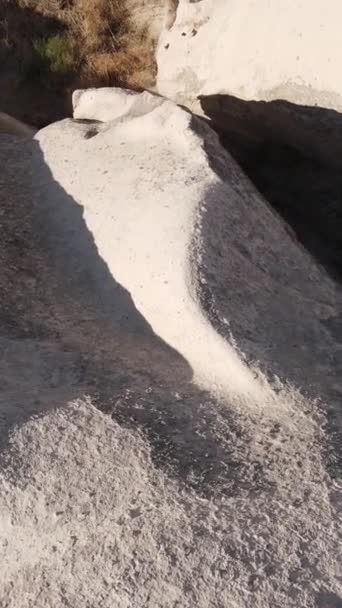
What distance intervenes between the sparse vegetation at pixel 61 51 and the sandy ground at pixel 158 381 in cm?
145

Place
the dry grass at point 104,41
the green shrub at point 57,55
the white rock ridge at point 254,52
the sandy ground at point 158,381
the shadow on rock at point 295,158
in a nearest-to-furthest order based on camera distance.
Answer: the sandy ground at point 158,381 → the white rock ridge at point 254,52 → the shadow on rock at point 295,158 → the dry grass at point 104,41 → the green shrub at point 57,55

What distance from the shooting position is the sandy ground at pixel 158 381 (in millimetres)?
1412

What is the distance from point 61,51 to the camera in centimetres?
424

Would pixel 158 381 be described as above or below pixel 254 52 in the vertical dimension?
below

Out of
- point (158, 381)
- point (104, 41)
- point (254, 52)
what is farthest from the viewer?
point (104, 41)

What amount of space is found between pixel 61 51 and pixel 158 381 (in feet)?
9.30

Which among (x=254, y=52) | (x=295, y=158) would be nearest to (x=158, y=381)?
(x=295, y=158)

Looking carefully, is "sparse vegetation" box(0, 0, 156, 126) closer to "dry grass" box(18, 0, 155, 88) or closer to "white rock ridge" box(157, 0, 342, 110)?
"dry grass" box(18, 0, 155, 88)

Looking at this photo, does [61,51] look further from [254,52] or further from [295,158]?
[295,158]

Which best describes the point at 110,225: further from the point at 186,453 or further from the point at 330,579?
the point at 330,579

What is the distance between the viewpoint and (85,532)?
146cm

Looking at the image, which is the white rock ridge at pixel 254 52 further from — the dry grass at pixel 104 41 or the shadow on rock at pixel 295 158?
the dry grass at pixel 104 41

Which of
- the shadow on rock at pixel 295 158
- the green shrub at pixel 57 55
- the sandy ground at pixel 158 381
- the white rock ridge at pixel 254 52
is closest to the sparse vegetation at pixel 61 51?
the green shrub at pixel 57 55

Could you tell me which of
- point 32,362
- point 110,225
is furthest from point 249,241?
point 32,362
